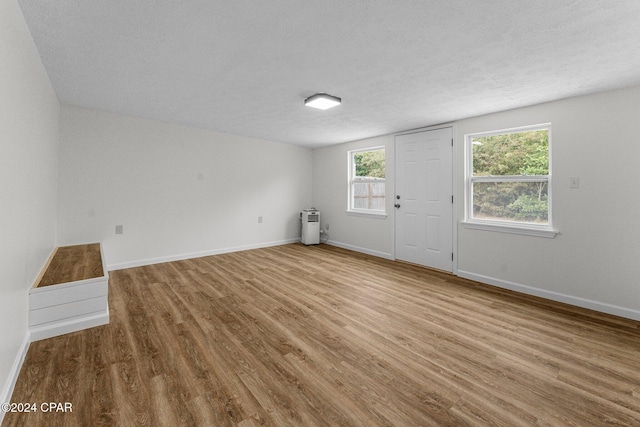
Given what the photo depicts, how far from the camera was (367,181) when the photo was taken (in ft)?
17.9

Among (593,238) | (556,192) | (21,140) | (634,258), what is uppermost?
(21,140)

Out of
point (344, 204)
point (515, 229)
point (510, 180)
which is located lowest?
point (515, 229)

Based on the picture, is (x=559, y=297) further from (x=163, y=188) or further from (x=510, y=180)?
(x=163, y=188)

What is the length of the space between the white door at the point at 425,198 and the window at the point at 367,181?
47cm

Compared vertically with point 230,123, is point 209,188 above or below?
below

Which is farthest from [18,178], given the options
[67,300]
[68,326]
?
[68,326]

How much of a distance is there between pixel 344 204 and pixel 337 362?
4115 millimetres

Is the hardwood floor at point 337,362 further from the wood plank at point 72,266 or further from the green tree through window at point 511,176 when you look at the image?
the green tree through window at point 511,176

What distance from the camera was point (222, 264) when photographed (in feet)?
14.2

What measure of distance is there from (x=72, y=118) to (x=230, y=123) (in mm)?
2039

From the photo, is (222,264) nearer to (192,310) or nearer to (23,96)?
(192,310)

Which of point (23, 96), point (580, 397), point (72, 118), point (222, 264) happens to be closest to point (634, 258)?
point (580, 397)

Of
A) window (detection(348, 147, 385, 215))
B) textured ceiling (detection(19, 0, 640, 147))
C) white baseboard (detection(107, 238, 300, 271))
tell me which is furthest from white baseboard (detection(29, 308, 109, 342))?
window (detection(348, 147, 385, 215))

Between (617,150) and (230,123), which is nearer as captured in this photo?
(617,150)
